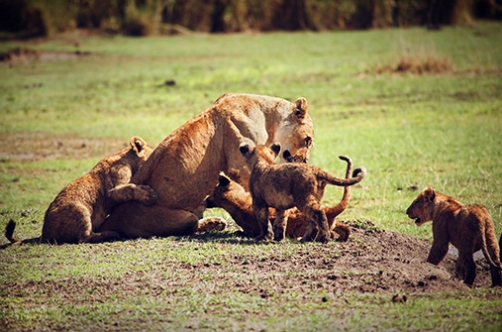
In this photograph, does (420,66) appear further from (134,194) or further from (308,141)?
(134,194)

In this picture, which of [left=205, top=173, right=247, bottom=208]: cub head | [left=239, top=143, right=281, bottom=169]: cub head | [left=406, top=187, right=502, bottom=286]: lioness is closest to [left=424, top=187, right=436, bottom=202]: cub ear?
[left=406, top=187, right=502, bottom=286]: lioness

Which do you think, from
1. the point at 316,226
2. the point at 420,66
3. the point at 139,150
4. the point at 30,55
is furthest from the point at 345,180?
the point at 30,55

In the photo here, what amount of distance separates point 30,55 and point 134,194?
59.6ft

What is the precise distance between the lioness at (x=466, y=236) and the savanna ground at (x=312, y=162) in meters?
0.15

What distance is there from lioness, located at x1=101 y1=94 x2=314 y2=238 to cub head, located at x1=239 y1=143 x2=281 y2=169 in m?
0.22

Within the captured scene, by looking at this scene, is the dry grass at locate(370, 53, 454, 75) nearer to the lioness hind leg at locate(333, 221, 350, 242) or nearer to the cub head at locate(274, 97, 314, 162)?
the cub head at locate(274, 97, 314, 162)

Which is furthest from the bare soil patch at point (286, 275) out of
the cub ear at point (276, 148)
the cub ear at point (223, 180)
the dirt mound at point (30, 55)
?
the dirt mound at point (30, 55)

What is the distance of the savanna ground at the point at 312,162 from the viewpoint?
5.78m

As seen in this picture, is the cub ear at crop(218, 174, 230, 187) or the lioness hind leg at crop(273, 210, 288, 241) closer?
the lioness hind leg at crop(273, 210, 288, 241)

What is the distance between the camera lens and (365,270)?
20.9ft

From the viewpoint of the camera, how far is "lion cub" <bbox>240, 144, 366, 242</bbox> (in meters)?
6.79

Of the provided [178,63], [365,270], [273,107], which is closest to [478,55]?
[178,63]

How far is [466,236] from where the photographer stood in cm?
616

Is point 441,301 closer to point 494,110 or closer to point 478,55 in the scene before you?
point 494,110
